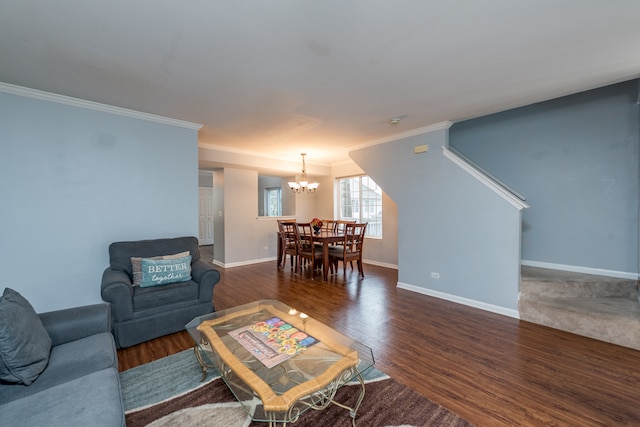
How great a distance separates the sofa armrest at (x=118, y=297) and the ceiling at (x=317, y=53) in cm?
192

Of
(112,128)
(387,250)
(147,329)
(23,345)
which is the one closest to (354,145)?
(387,250)

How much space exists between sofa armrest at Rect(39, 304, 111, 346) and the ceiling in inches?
76.8

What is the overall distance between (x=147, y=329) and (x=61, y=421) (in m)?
1.64

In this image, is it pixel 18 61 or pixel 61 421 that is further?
pixel 18 61

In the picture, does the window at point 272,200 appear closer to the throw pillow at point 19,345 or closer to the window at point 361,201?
the window at point 361,201

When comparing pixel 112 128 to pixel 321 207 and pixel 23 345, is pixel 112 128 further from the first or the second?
pixel 321 207

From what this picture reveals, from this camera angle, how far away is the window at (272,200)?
31.6 ft

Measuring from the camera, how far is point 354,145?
16.0 ft

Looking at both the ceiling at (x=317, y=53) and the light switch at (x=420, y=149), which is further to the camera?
the light switch at (x=420, y=149)

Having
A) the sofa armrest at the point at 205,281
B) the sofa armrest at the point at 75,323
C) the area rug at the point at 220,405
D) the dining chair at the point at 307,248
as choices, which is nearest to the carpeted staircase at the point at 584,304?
the area rug at the point at 220,405

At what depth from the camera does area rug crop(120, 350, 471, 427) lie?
1.57m

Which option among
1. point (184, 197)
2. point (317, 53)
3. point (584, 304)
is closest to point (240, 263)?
point (184, 197)

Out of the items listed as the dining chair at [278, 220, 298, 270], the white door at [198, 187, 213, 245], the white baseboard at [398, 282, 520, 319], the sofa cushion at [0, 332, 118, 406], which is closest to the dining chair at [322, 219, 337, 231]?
the dining chair at [278, 220, 298, 270]

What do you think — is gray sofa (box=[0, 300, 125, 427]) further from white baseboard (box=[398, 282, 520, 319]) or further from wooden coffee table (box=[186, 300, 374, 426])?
white baseboard (box=[398, 282, 520, 319])
